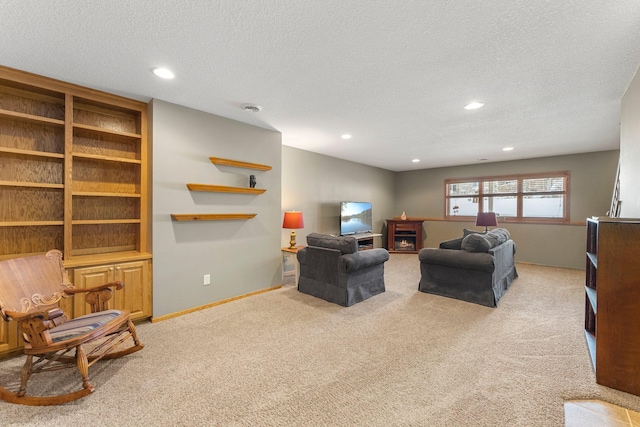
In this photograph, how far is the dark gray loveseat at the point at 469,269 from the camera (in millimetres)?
3496

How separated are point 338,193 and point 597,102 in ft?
14.1

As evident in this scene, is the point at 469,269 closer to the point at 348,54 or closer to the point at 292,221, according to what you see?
the point at 292,221

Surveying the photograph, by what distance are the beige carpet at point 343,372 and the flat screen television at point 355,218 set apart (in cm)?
298

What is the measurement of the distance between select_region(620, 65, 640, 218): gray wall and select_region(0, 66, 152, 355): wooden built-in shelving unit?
4684 mm

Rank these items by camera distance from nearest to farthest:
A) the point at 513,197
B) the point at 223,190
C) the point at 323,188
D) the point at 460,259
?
the point at 223,190, the point at 460,259, the point at 323,188, the point at 513,197

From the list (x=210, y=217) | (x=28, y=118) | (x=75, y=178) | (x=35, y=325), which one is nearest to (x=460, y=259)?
(x=210, y=217)

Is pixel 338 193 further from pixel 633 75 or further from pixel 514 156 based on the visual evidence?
pixel 633 75

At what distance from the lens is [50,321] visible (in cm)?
184

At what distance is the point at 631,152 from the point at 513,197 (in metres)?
4.23

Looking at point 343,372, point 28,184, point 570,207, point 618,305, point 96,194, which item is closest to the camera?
point 618,305

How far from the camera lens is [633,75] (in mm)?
2387

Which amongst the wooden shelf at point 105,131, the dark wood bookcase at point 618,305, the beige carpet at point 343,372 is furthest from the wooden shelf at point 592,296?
the wooden shelf at point 105,131

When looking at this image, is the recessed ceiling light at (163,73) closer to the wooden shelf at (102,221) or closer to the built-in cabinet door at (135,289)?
the wooden shelf at (102,221)

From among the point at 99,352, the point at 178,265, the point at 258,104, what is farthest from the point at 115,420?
the point at 258,104
